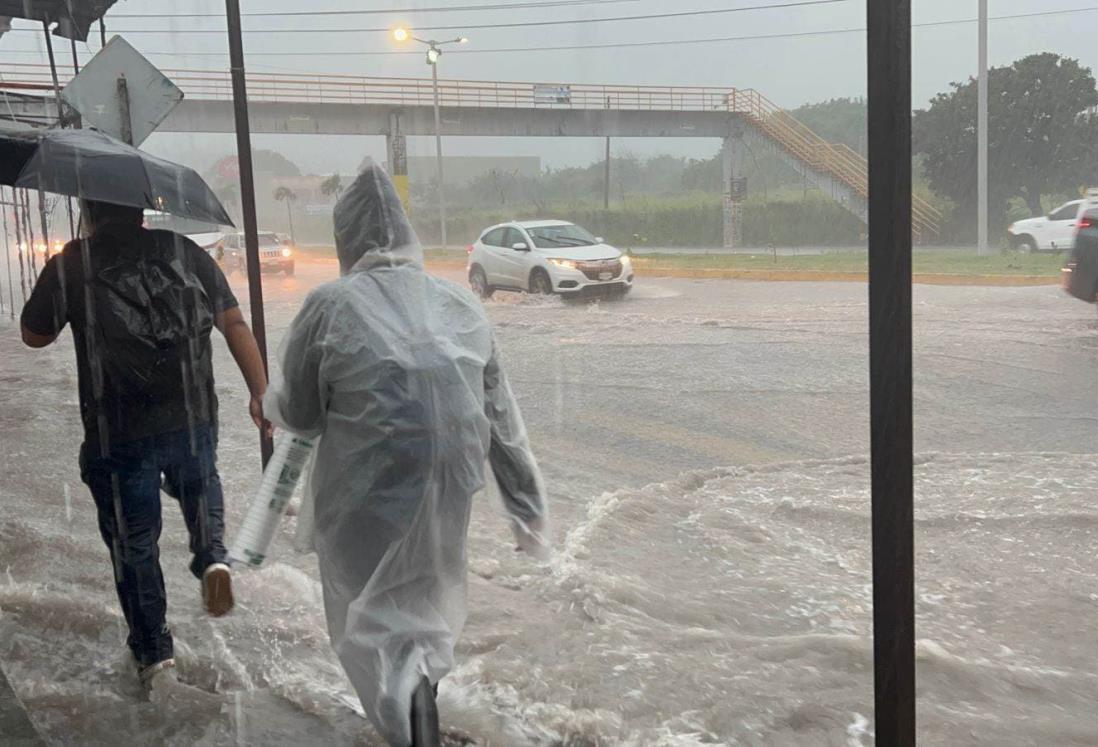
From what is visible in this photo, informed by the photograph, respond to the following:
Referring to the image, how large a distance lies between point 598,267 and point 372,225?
1418cm

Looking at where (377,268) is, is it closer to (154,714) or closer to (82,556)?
(154,714)

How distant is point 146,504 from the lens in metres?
3.31

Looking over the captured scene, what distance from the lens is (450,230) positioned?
1748 cm

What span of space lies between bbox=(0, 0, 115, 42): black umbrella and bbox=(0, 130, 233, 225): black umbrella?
12.8 feet

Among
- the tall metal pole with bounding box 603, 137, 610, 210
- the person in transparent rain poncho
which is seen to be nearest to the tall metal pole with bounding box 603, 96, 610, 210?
the tall metal pole with bounding box 603, 137, 610, 210

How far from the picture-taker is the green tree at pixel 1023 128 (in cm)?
1773

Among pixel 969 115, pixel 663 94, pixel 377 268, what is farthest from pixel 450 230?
pixel 377 268

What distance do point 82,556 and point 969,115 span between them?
1710cm

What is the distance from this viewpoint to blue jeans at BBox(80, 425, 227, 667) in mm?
3275

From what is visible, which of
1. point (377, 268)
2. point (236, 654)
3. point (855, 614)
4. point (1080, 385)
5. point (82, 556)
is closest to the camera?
point (377, 268)

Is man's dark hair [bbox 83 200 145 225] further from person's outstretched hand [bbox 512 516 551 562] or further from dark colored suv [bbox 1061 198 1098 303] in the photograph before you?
dark colored suv [bbox 1061 198 1098 303]

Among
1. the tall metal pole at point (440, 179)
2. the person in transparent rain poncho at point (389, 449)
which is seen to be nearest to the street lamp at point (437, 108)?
the tall metal pole at point (440, 179)

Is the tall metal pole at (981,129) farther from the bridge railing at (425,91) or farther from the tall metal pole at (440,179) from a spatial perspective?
the tall metal pole at (440,179)

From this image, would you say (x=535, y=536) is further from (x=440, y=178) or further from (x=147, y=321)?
(x=440, y=178)
